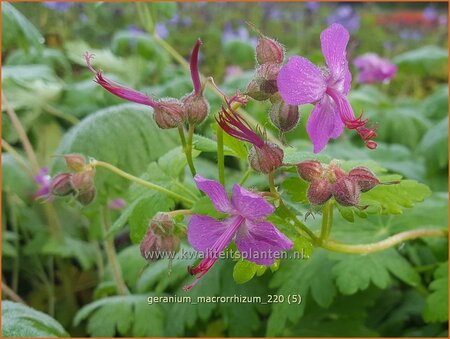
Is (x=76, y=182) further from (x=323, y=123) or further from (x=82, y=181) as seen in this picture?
(x=323, y=123)

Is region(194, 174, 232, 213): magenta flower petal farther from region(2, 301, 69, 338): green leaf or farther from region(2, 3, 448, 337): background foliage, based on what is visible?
region(2, 301, 69, 338): green leaf

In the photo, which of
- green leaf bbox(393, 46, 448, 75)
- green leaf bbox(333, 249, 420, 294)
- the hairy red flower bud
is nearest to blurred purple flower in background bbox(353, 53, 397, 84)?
green leaf bbox(393, 46, 448, 75)

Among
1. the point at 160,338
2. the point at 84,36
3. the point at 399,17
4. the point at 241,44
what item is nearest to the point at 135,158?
the point at 160,338

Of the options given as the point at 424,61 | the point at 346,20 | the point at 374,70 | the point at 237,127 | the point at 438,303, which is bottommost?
the point at 438,303

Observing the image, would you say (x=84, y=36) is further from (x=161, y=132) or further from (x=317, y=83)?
(x=317, y=83)

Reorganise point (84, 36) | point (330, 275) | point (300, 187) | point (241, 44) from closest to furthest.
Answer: point (300, 187), point (330, 275), point (241, 44), point (84, 36)

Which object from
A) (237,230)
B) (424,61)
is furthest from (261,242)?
(424,61)
